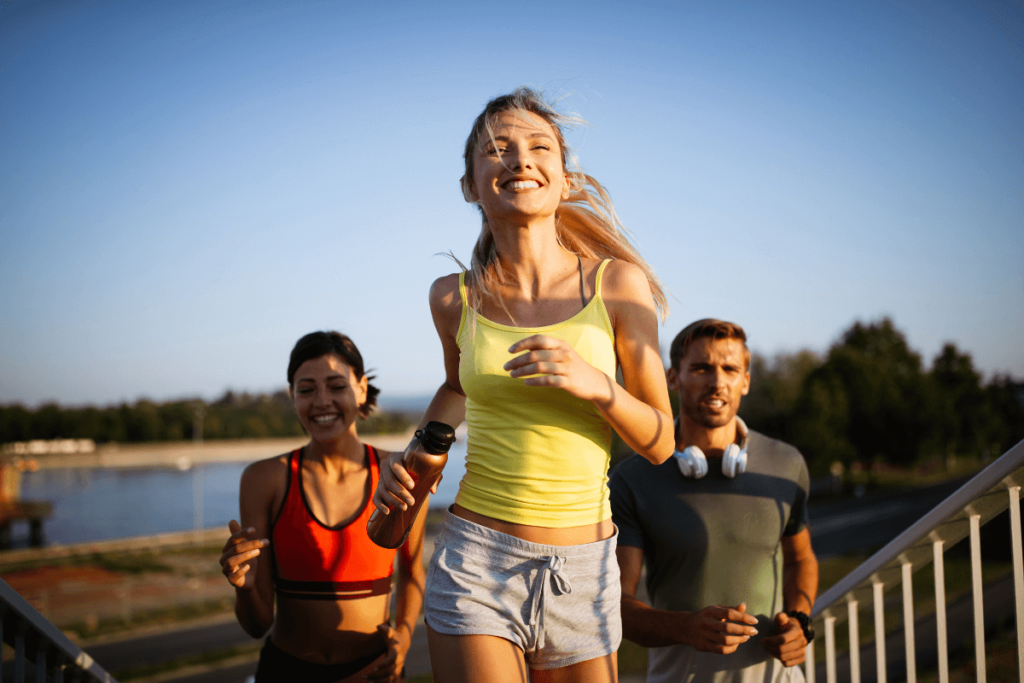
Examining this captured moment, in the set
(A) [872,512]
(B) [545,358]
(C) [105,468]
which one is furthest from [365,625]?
(C) [105,468]

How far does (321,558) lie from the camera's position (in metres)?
2.52

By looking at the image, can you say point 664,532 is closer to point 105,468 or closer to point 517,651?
point 517,651

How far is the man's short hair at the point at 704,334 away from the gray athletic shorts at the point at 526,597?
1.26 meters

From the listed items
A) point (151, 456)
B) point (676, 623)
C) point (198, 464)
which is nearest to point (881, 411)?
point (676, 623)

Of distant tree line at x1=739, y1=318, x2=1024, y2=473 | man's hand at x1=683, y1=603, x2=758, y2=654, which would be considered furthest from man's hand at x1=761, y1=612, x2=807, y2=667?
distant tree line at x1=739, y1=318, x2=1024, y2=473

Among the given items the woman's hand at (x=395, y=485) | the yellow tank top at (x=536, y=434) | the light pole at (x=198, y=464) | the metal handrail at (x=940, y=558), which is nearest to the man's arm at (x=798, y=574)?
the metal handrail at (x=940, y=558)

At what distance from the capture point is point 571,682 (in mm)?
1609

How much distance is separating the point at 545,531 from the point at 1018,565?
70.8 inches

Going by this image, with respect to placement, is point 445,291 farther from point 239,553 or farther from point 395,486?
point 239,553

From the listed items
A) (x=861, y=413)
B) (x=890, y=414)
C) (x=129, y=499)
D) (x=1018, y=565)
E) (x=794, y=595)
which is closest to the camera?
(x=1018, y=565)

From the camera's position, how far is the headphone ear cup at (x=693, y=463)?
2.50m

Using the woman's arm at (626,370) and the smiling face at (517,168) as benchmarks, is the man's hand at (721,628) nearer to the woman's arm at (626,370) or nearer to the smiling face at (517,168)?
the woman's arm at (626,370)

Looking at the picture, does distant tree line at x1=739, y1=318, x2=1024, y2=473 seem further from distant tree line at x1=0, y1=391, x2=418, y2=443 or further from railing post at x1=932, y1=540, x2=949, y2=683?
distant tree line at x1=0, y1=391, x2=418, y2=443

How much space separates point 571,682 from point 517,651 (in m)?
0.16
